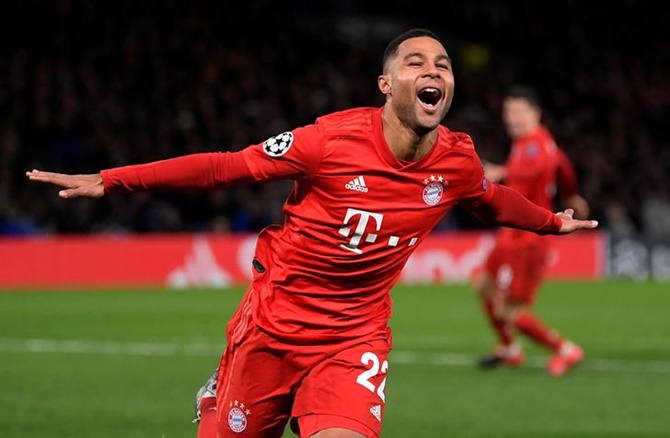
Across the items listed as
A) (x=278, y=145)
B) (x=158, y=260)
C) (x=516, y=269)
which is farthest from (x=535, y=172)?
(x=158, y=260)

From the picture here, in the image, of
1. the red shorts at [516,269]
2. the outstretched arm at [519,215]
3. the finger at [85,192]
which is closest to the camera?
the finger at [85,192]

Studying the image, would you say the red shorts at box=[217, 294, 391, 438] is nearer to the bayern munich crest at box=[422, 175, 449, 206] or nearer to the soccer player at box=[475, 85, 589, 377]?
the bayern munich crest at box=[422, 175, 449, 206]

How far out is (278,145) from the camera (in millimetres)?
5191

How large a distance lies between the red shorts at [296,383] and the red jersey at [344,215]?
6cm

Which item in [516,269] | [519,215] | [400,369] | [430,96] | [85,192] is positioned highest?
[430,96]

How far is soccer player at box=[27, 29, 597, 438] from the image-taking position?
17.3 feet

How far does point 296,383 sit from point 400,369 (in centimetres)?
641

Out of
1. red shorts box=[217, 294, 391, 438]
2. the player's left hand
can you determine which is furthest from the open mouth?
the player's left hand

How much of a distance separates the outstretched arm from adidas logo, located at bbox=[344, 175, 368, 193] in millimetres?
713

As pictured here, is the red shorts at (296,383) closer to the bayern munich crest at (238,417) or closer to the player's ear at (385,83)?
the bayern munich crest at (238,417)

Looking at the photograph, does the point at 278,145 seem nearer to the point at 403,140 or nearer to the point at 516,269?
the point at 403,140

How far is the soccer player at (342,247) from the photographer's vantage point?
528 cm

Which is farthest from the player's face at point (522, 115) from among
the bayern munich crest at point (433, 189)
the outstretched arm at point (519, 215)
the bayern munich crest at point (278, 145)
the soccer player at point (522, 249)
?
the bayern munich crest at point (278, 145)

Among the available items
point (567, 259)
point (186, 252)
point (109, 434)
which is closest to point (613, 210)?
point (567, 259)
